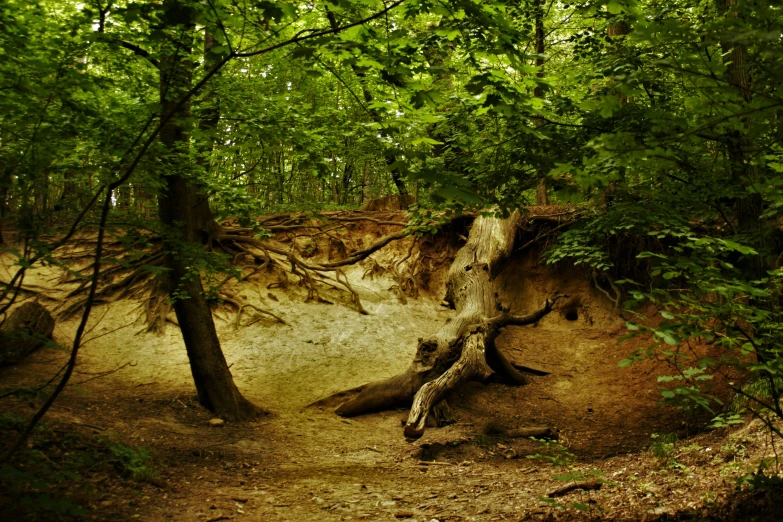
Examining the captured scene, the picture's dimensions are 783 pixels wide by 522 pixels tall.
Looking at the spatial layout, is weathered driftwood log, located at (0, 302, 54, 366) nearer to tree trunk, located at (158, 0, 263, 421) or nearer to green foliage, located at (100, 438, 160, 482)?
tree trunk, located at (158, 0, 263, 421)

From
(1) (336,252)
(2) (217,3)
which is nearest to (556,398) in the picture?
(1) (336,252)

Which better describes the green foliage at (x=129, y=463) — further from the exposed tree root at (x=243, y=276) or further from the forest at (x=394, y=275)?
the exposed tree root at (x=243, y=276)

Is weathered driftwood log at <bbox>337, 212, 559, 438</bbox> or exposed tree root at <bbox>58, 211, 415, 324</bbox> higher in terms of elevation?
exposed tree root at <bbox>58, 211, 415, 324</bbox>

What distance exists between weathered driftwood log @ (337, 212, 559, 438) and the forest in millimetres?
56

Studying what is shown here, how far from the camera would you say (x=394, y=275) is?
13.6 metres

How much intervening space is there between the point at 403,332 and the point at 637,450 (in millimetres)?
6151

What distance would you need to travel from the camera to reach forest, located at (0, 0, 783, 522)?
333 centimetres

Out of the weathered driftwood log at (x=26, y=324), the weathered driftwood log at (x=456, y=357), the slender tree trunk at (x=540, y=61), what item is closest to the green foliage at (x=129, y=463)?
the weathered driftwood log at (x=456, y=357)

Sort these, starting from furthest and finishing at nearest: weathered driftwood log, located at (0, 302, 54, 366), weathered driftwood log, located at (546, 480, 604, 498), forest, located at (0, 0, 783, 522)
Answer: weathered driftwood log, located at (0, 302, 54, 366) < weathered driftwood log, located at (546, 480, 604, 498) < forest, located at (0, 0, 783, 522)

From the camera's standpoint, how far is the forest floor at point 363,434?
427cm

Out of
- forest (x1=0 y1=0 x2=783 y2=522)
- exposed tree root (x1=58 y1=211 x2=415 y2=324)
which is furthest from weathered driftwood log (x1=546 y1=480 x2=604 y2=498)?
exposed tree root (x1=58 y1=211 x2=415 y2=324)

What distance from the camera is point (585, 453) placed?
664cm


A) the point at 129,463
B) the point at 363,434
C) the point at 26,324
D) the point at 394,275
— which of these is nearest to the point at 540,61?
the point at 394,275

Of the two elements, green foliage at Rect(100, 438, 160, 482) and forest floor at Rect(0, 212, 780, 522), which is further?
green foliage at Rect(100, 438, 160, 482)
